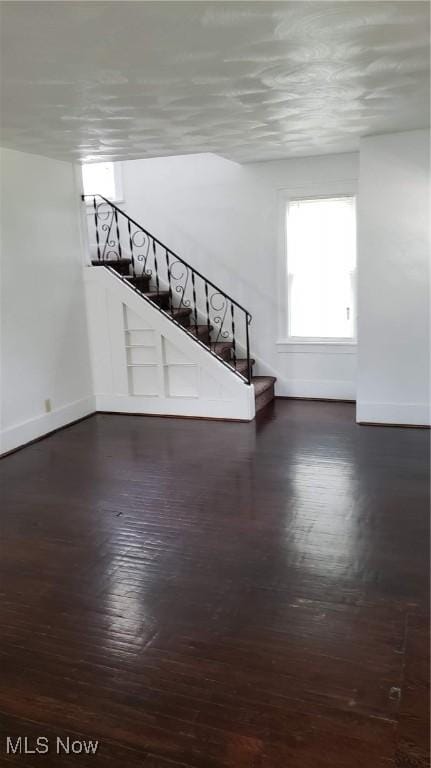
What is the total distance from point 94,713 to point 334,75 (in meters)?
3.46

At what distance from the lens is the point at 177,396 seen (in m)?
6.26

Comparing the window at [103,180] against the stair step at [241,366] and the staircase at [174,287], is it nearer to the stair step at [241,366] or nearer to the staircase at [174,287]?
the staircase at [174,287]

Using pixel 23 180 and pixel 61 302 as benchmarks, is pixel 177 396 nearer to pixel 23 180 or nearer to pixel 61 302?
pixel 61 302

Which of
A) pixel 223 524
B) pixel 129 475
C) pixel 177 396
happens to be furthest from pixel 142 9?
pixel 177 396

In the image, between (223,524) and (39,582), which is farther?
(223,524)

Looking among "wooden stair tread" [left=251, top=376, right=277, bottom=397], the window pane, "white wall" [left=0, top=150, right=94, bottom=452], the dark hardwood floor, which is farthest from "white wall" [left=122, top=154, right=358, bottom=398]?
the dark hardwood floor

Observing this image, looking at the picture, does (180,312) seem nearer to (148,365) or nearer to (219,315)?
(219,315)

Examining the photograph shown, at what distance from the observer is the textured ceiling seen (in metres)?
2.39

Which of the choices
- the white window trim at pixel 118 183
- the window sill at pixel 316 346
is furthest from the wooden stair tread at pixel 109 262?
the window sill at pixel 316 346

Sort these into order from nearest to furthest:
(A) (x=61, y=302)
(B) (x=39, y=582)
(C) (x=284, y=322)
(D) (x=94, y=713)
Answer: (D) (x=94, y=713), (B) (x=39, y=582), (A) (x=61, y=302), (C) (x=284, y=322)

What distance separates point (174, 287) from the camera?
718 cm

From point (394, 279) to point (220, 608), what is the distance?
368 cm

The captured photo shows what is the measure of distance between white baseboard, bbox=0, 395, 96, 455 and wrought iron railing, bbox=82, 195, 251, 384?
1.51 m

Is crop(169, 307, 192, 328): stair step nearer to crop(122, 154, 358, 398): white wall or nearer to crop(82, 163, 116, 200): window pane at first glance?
crop(122, 154, 358, 398): white wall
